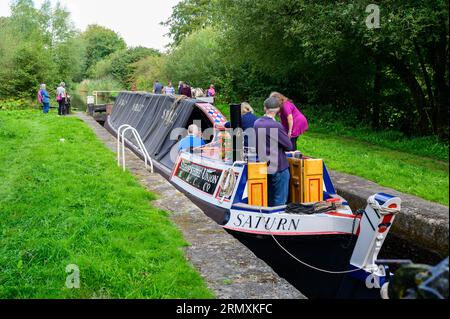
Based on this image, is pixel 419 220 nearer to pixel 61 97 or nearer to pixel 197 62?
pixel 61 97

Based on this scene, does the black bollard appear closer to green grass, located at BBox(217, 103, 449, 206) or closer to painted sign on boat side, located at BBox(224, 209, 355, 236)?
painted sign on boat side, located at BBox(224, 209, 355, 236)

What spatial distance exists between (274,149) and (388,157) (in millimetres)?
5657

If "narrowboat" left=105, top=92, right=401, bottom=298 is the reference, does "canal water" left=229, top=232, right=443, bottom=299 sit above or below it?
below

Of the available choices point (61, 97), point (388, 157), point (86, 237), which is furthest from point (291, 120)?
point (61, 97)

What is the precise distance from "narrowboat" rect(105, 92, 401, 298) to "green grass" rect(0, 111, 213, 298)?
39.5 inches

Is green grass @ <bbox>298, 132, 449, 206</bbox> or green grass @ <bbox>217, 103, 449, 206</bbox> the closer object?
green grass @ <bbox>298, 132, 449, 206</bbox>

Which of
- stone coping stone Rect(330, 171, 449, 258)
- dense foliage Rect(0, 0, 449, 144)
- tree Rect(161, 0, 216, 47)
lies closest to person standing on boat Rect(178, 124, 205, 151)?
stone coping stone Rect(330, 171, 449, 258)

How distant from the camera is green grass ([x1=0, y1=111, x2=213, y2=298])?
3.62 meters

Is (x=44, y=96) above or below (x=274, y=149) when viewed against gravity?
above

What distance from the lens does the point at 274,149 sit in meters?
5.88

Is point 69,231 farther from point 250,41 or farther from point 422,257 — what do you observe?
point 250,41

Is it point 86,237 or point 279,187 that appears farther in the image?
point 279,187

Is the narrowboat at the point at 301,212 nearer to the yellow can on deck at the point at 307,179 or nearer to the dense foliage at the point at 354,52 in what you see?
the yellow can on deck at the point at 307,179
